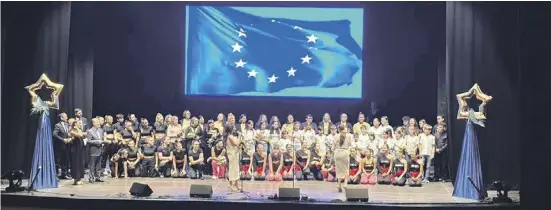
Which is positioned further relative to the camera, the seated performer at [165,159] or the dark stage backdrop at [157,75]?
the dark stage backdrop at [157,75]

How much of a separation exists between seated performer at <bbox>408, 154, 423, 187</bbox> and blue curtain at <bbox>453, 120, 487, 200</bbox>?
172cm

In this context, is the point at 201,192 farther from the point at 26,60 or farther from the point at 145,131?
the point at 26,60

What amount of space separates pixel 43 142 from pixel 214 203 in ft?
11.3

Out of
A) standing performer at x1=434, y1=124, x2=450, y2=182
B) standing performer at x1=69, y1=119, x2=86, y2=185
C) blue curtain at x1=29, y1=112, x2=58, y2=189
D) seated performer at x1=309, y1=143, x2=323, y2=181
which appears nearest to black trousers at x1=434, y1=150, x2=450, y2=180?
standing performer at x1=434, y1=124, x2=450, y2=182

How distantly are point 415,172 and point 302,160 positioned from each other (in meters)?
2.26

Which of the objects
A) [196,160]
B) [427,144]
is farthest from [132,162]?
[427,144]

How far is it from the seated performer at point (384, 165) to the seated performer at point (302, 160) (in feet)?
4.68

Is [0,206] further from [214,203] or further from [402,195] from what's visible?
[402,195]

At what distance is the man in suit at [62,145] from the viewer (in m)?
12.2

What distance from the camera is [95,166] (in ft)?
41.5

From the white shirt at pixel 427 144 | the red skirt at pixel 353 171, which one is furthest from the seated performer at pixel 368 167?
the white shirt at pixel 427 144

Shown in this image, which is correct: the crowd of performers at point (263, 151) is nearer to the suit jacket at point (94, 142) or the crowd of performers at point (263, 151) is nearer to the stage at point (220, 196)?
the suit jacket at point (94, 142)

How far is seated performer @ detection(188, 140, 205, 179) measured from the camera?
1327 centimetres

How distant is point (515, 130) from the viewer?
38.9ft
